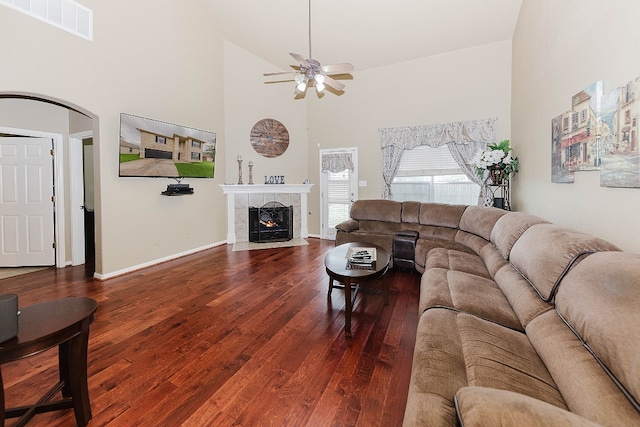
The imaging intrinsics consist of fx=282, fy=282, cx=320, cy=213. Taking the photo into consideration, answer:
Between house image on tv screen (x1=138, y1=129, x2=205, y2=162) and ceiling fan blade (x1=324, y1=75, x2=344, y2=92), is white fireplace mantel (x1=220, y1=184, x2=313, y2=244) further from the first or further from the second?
ceiling fan blade (x1=324, y1=75, x2=344, y2=92)

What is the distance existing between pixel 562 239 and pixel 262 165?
215 inches

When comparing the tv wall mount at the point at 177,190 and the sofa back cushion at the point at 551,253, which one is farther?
the tv wall mount at the point at 177,190

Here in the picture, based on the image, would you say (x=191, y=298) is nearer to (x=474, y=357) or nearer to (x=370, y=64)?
(x=474, y=357)

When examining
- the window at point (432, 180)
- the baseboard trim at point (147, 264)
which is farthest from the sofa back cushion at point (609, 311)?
the baseboard trim at point (147, 264)

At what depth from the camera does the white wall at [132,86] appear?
311 cm

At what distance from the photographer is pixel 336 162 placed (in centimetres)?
629

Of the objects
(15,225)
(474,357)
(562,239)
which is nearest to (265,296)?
(474,357)

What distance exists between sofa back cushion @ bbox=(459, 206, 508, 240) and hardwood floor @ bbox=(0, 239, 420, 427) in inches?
40.1

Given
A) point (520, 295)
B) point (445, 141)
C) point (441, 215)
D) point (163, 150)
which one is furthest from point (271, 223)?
point (520, 295)

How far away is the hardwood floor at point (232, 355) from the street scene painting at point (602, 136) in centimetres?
183

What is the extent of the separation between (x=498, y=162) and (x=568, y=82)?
176 cm

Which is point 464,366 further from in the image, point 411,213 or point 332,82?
point 411,213

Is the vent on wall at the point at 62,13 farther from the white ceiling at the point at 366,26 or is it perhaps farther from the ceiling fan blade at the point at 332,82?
the ceiling fan blade at the point at 332,82

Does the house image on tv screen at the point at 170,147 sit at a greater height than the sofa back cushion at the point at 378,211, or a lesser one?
greater
